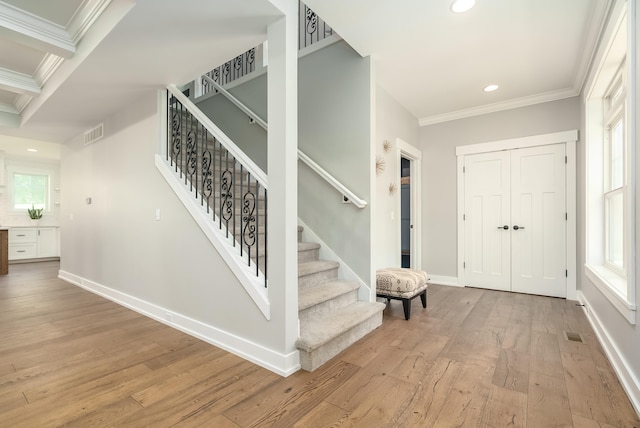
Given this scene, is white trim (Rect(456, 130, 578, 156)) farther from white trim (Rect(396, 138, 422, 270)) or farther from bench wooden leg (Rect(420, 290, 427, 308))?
bench wooden leg (Rect(420, 290, 427, 308))

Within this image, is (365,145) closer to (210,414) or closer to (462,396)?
(462,396)

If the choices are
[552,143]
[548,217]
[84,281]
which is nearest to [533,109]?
[552,143]

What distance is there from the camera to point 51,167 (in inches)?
306

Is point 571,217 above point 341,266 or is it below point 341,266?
above

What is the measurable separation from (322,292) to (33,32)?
10.5 feet

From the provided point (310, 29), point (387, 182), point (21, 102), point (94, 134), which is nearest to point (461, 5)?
point (387, 182)

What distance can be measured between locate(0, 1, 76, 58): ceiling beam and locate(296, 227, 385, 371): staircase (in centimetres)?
276

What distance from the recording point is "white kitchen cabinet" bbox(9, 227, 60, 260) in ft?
23.3

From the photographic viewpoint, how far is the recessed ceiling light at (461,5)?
236cm

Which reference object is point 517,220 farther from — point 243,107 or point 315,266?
point 243,107

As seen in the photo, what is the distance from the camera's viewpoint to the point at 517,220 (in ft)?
14.2

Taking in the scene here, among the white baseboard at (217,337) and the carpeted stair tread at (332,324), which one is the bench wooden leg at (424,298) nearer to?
the carpeted stair tread at (332,324)

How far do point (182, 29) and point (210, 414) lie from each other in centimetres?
250

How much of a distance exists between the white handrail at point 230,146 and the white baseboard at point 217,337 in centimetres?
120
